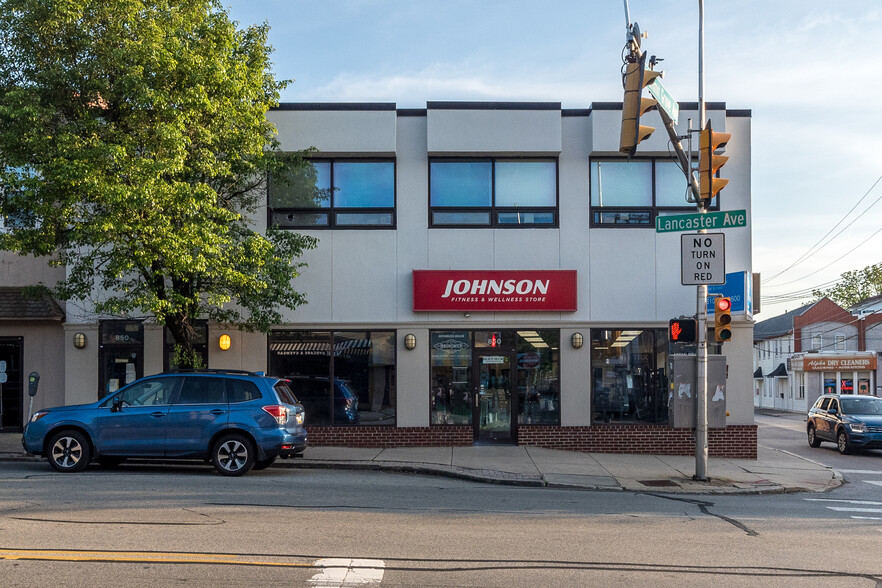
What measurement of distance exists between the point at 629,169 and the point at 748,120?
115 inches

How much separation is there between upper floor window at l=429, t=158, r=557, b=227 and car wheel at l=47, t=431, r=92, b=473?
27.7 ft

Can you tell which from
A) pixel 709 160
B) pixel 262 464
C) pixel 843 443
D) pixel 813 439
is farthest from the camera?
pixel 813 439

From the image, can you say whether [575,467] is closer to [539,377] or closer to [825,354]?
[539,377]

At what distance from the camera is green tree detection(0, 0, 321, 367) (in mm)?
13406

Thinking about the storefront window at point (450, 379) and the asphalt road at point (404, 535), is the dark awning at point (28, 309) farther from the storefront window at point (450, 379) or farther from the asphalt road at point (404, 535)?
the storefront window at point (450, 379)

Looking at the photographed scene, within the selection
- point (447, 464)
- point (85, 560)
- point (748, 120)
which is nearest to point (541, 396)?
point (447, 464)

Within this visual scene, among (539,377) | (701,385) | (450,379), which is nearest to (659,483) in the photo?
(701,385)

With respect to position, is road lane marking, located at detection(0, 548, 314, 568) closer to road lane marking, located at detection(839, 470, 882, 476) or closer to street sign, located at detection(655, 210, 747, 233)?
street sign, located at detection(655, 210, 747, 233)

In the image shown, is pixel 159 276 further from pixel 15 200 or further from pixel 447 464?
pixel 447 464

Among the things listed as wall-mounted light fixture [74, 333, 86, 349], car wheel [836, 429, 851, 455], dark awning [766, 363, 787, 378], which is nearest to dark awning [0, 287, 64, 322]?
wall-mounted light fixture [74, 333, 86, 349]

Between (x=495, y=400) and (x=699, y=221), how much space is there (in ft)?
21.4

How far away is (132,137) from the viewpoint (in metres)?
14.1

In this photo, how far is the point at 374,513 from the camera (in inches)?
391

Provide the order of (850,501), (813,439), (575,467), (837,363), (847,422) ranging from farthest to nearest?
(837,363)
(813,439)
(847,422)
(575,467)
(850,501)
